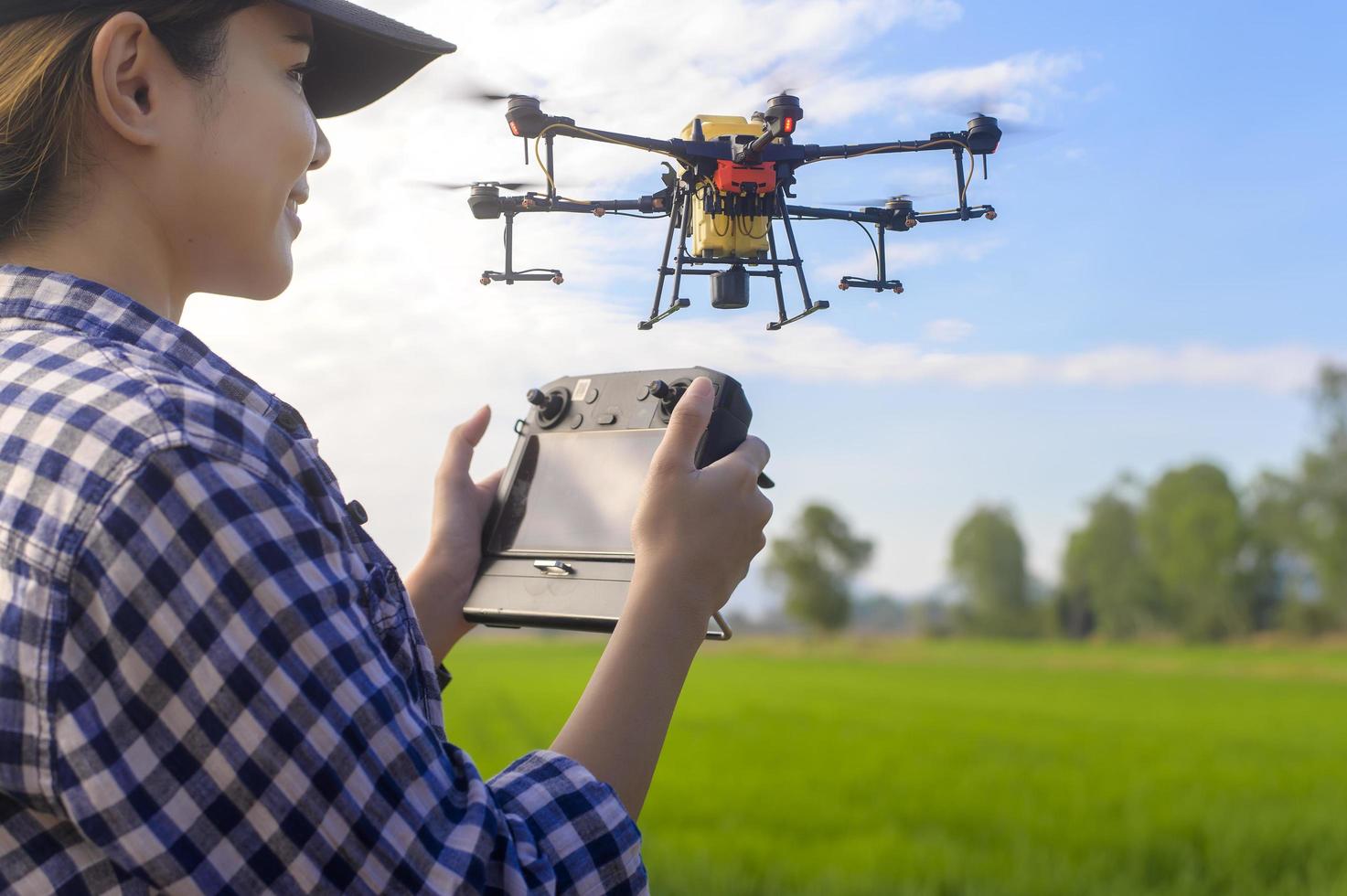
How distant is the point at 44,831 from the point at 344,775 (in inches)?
8.2

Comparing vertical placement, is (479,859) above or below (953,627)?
above

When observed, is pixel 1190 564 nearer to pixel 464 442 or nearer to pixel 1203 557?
pixel 1203 557

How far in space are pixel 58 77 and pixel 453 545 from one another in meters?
0.65

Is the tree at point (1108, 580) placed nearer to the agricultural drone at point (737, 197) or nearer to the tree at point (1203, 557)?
the tree at point (1203, 557)

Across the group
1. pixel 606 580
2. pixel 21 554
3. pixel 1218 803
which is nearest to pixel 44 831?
pixel 21 554

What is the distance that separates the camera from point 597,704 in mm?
964

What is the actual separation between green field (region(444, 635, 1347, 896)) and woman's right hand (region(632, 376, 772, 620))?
4.40 feet

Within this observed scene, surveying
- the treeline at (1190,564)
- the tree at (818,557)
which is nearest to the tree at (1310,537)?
the treeline at (1190,564)

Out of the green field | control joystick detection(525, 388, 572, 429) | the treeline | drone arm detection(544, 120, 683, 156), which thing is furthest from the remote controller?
the treeline

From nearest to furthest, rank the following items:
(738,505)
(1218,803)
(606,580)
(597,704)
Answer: (597,704) → (738,505) → (606,580) → (1218,803)

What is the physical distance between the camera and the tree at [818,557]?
111 inches

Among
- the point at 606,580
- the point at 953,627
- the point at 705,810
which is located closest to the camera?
the point at 606,580

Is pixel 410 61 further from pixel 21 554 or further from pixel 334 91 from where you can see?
pixel 21 554

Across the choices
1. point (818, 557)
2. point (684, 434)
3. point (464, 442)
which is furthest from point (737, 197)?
point (818, 557)
